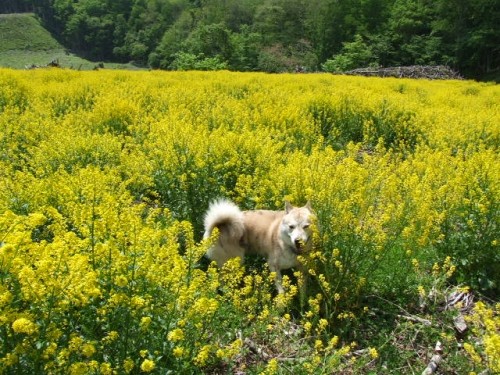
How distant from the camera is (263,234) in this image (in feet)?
14.0

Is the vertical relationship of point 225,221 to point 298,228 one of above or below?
below

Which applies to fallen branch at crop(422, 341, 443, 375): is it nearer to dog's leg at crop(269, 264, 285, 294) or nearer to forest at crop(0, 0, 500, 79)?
dog's leg at crop(269, 264, 285, 294)

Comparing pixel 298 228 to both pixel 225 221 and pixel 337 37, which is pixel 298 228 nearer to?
pixel 225 221

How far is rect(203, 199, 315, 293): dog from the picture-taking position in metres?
3.71

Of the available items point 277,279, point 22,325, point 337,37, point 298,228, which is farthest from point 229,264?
point 337,37

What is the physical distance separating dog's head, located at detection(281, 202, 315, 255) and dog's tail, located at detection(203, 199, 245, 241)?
1.61 ft

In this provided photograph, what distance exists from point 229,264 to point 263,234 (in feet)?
4.13

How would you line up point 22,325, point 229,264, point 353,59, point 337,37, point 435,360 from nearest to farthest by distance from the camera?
point 22,325 < point 229,264 < point 435,360 < point 353,59 < point 337,37

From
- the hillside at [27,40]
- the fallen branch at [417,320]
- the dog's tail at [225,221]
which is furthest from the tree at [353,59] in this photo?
the hillside at [27,40]

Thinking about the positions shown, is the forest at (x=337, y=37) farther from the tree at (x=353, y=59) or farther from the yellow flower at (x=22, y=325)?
the yellow flower at (x=22, y=325)

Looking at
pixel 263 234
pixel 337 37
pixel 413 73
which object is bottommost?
pixel 263 234

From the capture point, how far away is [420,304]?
3959mm

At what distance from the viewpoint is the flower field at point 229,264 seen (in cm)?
215

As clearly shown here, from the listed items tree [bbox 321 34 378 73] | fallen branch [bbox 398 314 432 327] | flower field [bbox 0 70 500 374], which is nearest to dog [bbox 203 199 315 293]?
flower field [bbox 0 70 500 374]
